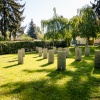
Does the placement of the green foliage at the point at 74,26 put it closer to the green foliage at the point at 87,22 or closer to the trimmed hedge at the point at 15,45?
the green foliage at the point at 87,22

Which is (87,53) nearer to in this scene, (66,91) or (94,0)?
(66,91)

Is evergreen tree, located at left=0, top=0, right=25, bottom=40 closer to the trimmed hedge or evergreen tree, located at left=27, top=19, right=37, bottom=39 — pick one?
the trimmed hedge

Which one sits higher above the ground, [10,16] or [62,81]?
[10,16]

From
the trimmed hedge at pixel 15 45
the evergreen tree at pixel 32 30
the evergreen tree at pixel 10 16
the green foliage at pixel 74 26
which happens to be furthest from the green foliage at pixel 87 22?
the evergreen tree at pixel 32 30

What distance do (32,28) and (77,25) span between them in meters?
44.2

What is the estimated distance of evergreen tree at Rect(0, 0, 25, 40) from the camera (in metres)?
35.9

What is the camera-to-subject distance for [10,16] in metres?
36.9

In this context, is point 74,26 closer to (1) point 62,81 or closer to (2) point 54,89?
(1) point 62,81

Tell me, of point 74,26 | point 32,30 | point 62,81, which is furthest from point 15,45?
point 32,30

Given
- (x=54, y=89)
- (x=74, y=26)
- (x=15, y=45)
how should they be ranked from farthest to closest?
(x=74, y=26) < (x=15, y=45) < (x=54, y=89)

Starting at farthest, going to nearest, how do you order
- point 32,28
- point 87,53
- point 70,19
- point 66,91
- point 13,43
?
point 32,28 < point 70,19 < point 13,43 < point 87,53 < point 66,91

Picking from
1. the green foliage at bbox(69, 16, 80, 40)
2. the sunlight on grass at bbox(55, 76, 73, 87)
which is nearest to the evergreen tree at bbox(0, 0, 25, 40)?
the green foliage at bbox(69, 16, 80, 40)

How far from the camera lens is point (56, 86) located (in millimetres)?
7551

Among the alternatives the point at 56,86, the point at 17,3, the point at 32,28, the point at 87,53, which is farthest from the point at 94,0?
the point at 32,28
